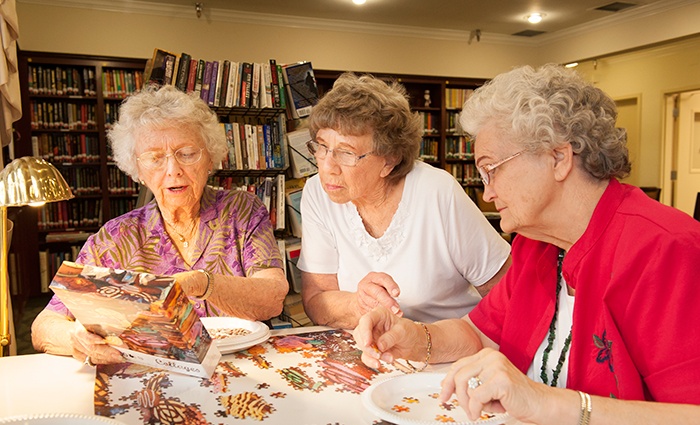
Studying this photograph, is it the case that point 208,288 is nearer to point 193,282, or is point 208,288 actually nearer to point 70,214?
point 193,282

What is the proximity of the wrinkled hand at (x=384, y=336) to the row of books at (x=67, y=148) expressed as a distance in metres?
5.98

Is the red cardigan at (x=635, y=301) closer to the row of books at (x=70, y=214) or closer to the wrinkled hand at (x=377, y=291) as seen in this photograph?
the wrinkled hand at (x=377, y=291)

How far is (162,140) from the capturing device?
1954mm

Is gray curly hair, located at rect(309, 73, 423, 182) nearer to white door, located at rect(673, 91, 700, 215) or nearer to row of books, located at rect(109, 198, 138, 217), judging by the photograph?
row of books, located at rect(109, 198, 138, 217)

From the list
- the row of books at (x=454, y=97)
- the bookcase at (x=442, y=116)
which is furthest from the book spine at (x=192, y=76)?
the row of books at (x=454, y=97)

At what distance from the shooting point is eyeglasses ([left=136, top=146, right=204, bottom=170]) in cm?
195

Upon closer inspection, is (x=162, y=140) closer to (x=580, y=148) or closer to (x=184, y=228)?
(x=184, y=228)

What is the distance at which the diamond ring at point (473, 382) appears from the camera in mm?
1003

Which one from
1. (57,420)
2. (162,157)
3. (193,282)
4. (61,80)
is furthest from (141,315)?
(61,80)

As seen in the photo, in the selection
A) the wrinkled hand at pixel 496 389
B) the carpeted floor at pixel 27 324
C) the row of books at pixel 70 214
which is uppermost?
the wrinkled hand at pixel 496 389

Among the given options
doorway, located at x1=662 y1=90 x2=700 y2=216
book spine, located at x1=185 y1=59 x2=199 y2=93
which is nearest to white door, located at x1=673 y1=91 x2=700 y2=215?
doorway, located at x1=662 y1=90 x2=700 y2=216

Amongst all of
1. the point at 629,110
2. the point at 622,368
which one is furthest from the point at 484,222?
the point at 629,110

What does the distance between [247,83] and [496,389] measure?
3.48 metres

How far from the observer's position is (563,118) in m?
1.20
